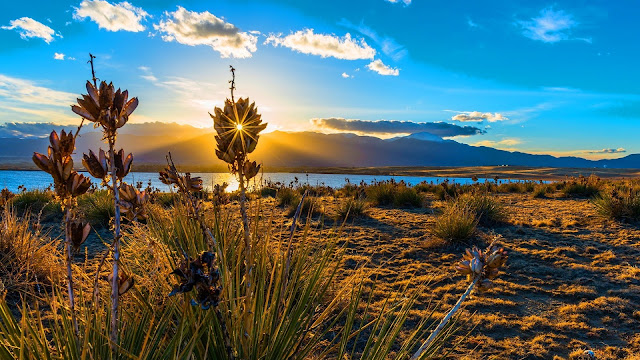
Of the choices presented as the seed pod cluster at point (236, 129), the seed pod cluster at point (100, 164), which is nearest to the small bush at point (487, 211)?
the seed pod cluster at point (236, 129)

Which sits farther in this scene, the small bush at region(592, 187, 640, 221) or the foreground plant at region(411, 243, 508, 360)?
the small bush at region(592, 187, 640, 221)

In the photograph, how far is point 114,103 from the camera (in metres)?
1.17

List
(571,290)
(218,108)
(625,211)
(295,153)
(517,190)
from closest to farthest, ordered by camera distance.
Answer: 1. (218,108)
2. (571,290)
3. (625,211)
4. (517,190)
5. (295,153)

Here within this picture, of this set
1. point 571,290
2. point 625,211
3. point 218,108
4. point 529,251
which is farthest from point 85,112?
point 625,211

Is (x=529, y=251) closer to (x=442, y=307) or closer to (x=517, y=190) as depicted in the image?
(x=442, y=307)

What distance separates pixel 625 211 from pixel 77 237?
979cm

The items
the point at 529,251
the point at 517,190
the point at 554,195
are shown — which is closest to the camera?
the point at 529,251

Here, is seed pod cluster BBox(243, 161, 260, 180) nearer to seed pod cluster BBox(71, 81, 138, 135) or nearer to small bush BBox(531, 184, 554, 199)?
seed pod cluster BBox(71, 81, 138, 135)

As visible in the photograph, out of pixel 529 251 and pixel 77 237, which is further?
pixel 529 251

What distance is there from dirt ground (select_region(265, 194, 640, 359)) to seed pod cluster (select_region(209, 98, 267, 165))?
576 millimetres

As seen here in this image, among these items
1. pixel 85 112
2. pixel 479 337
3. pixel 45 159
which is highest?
pixel 85 112

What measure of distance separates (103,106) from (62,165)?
9.3 inches

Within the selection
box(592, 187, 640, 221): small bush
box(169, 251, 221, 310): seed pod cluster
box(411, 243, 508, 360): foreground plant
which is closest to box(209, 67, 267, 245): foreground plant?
box(169, 251, 221, 310): seed pod cluster

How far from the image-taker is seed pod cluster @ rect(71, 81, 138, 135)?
1135 millimetres
